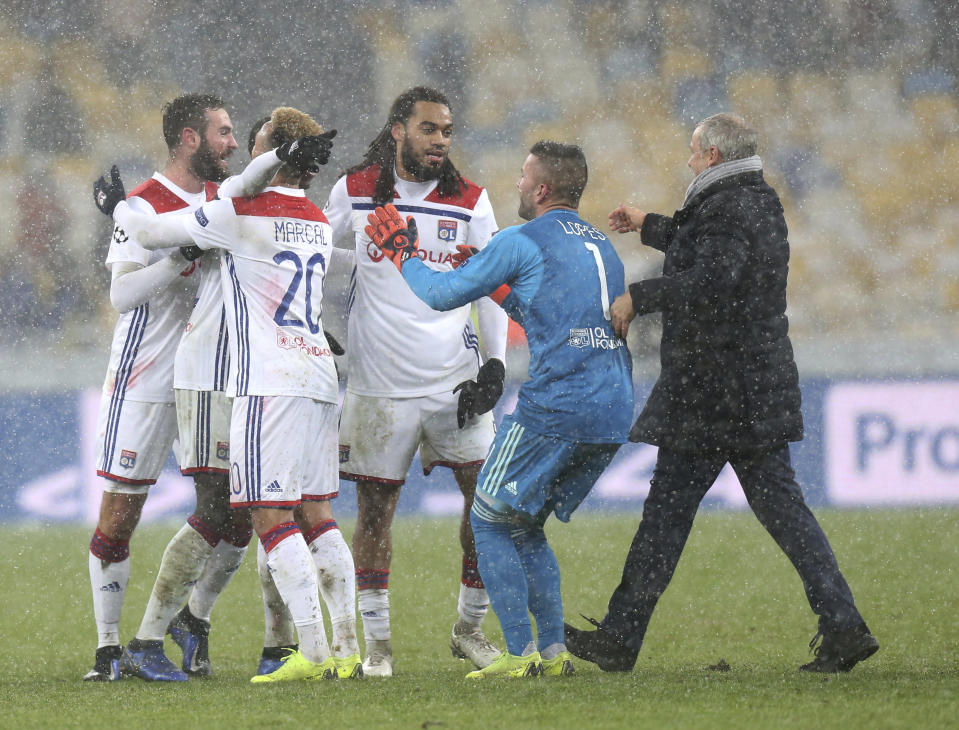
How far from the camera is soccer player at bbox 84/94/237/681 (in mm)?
4219

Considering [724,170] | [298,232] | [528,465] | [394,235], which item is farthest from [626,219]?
[298,232]

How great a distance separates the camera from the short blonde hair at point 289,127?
13.7 feet

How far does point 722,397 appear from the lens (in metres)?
4.02

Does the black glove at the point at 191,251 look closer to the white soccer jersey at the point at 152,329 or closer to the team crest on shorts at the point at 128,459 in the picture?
the white soccer jersey at the point at 152,329

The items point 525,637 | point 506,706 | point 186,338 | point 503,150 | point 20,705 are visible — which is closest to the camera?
point 506,706

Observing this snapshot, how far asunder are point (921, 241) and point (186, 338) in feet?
30.1

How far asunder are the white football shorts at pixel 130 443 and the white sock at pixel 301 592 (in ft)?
2.26

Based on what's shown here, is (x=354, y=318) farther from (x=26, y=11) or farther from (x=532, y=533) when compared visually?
(x=26, y=11)

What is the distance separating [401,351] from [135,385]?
0.87m

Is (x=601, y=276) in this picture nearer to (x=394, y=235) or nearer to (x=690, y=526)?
(x=394, y=235)

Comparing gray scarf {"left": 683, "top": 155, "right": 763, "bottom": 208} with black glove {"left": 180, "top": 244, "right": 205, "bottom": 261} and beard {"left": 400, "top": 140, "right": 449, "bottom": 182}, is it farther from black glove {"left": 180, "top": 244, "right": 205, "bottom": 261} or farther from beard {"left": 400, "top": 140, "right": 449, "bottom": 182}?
black glove {"left": 180, "top": 244, "right": 205, "bottom": 261}

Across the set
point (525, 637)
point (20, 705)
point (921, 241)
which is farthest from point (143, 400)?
point (921, 241)

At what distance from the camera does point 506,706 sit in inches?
128

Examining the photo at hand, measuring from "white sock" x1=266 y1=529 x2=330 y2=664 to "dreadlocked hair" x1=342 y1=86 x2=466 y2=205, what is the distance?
1256 millimetres
